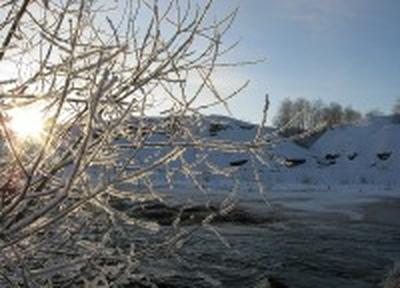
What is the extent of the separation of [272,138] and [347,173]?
1836 inches

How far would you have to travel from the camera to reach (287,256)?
1188cm

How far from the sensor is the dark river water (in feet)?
32.3

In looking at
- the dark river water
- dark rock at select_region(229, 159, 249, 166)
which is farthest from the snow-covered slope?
the dark river water

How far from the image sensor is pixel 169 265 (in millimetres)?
10344

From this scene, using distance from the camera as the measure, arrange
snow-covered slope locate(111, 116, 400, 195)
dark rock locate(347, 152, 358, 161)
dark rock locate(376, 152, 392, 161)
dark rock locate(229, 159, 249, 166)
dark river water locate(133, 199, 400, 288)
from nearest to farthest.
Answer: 1. dark river water locate(133, 199, 400, 288)
2. snow-covered slope locate(111, 116, 400, 195)
3. dark rock locate(229, 159, 249, 166)
4. dark rock locate(376, 152, 392, 161)
5. dark rock locate(347, 152, 358, 161)

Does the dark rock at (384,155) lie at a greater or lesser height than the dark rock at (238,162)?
greater

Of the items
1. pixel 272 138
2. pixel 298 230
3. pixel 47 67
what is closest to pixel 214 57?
pixel 272 138

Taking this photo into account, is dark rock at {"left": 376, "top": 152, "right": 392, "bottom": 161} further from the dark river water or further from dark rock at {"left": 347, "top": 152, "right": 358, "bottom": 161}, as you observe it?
the dark river water

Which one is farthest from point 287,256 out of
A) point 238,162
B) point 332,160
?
point 332,160

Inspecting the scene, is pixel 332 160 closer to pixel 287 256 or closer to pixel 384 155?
pixel 384 155

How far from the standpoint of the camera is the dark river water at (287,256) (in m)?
9.84

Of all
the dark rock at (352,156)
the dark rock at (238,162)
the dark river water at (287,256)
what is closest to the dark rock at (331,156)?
the dark rock at (352,156)

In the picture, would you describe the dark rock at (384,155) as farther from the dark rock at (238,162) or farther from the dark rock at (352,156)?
the dark rock at (238,162)

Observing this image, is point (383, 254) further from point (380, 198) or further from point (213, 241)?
point (380, 198)
